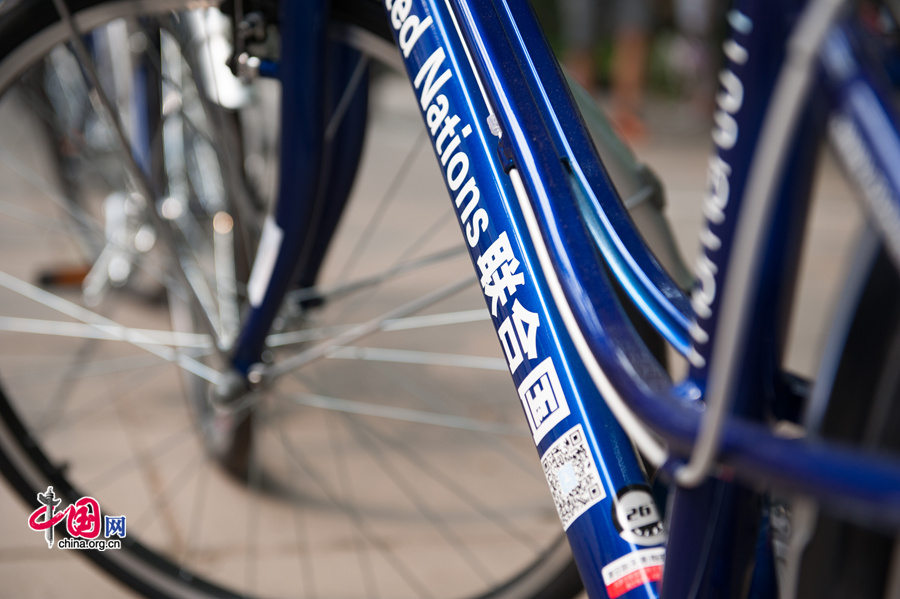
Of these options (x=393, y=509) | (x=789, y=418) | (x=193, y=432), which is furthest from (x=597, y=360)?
(x=193, y=432)

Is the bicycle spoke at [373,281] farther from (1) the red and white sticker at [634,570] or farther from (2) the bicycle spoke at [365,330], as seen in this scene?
(1) the red and white sticker at [634,570]

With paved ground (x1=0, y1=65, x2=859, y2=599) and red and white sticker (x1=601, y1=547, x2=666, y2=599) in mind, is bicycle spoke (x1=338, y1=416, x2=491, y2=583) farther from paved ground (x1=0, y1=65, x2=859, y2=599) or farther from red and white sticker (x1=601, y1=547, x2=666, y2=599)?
red and white sticker (x1=601, y1=547, x2=666, y2=599)

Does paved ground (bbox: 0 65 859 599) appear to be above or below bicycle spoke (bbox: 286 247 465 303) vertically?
below

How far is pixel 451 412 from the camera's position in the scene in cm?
145

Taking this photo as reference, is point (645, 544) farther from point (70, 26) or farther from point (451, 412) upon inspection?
point (451, 412)

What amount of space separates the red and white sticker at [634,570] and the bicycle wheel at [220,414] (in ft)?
0.81

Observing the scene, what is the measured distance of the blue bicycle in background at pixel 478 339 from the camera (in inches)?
14.4

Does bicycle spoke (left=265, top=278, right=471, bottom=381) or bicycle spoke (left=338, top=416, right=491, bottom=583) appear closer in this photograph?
bicycle spoke (left=265, top=278, right=471, bottom=381)

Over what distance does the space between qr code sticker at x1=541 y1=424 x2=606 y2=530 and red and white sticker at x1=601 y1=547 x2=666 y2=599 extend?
0.04 m

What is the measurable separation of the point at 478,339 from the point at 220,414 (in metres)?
0.88

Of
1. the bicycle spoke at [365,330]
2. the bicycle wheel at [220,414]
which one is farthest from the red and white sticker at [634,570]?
the bicycle spoke at [365,330]

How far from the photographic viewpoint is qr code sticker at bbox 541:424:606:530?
0.55 m

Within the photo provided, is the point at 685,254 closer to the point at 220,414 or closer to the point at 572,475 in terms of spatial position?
the point at 220,414

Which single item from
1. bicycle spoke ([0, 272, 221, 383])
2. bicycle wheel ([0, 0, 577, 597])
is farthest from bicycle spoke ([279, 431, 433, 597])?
bicycle spoke ([0, 272, 221, 383])
